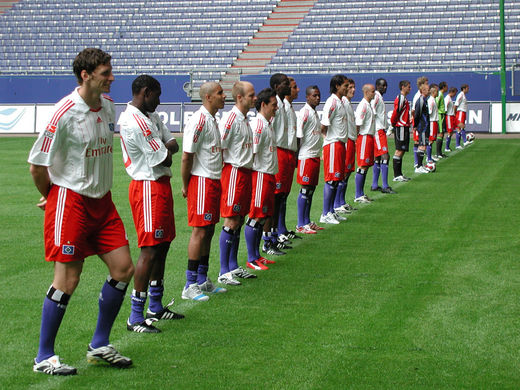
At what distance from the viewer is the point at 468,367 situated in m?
5.85

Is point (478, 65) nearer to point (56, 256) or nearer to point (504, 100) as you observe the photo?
point (504, 100)

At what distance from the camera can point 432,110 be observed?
21.4 m

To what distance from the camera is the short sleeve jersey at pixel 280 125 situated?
10438 millimetres

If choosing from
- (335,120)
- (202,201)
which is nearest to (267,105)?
(202,201)

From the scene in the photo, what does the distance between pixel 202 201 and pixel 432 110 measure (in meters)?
14.7

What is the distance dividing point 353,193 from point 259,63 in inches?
791

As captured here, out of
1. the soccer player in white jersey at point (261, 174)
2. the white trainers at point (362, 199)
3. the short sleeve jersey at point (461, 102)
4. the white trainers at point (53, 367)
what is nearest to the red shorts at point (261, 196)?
the soccer player in white jersey at point (261, 174)

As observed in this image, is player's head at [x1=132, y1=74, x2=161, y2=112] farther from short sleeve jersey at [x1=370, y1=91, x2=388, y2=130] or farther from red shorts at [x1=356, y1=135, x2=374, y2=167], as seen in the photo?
short sleeve jersey at [x1=370, y1=91, x2=388, y2=130]

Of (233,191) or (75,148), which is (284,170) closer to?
(233,191)

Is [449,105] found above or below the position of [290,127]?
above

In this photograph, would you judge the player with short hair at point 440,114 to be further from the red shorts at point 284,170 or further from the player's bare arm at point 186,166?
the player's bare arm at point 186,166

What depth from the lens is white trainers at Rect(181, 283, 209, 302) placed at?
782 cm

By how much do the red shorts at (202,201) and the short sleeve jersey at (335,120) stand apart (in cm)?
518

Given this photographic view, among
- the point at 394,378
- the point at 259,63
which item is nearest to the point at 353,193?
the point at 394,378
